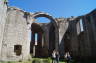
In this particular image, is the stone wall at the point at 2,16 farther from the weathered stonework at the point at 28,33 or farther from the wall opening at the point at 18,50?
the wall opening at the point at 18,50

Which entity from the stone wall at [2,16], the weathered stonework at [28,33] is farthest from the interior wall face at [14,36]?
the stone wall at [2,16]

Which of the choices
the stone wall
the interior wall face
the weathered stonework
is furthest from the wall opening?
the stone wall

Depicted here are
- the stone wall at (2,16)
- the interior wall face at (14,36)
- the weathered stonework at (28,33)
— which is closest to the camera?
the stone wall at (2,16)

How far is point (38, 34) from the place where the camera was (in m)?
31.1

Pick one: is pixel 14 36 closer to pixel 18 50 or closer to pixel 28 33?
pixel 28 33

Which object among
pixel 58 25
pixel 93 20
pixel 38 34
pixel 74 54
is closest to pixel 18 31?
pixel 58 25

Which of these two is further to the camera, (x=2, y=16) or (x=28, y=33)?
(x=28, y=33)

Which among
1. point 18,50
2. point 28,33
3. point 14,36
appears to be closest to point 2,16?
point 14,36

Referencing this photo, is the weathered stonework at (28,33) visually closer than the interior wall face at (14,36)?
No

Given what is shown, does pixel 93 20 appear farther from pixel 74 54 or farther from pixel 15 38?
pixel 15 38

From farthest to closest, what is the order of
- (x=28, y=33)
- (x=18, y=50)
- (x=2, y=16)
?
(x=18, y=50) → (x=28, y=33) → (x=2, y=16)

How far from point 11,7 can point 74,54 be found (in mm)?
12959

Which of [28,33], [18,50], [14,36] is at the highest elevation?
[28,33]

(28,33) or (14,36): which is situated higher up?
(28,33)
